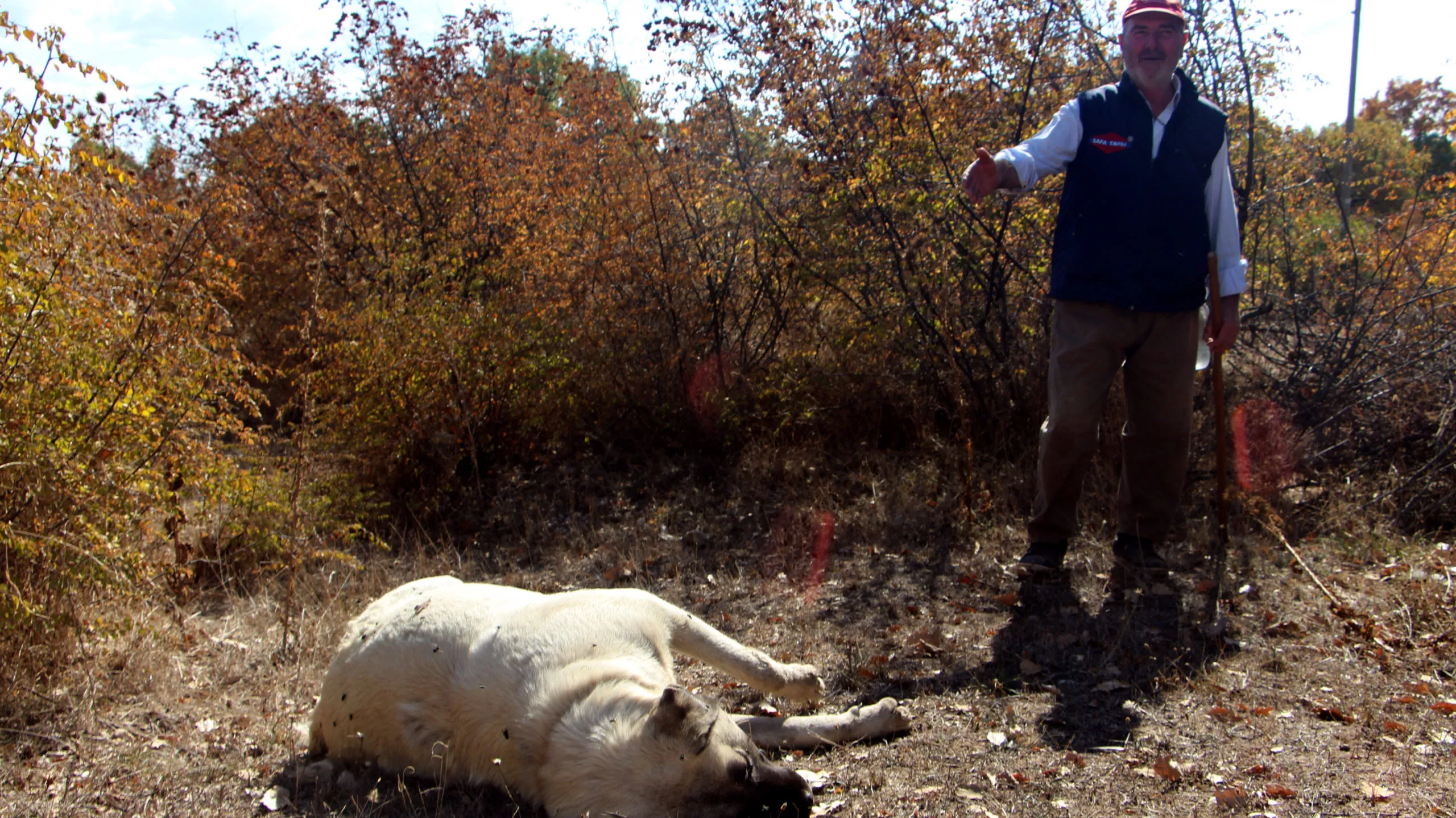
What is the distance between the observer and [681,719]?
2.56 meters

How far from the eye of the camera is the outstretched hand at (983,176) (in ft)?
13.3

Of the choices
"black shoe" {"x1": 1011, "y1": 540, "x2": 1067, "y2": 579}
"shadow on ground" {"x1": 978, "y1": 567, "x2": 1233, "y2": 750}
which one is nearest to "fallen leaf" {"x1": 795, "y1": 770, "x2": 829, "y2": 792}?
"shadow on ground" {"x1": 978, "y1": 567, "x2": 1233, "y2": 750}

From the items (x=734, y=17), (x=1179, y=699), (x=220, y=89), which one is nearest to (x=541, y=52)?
(x=220, y=89)

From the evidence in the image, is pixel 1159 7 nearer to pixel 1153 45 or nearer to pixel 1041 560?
pixel 1153 45

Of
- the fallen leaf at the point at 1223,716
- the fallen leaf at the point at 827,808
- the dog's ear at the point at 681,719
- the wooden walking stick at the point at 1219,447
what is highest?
the wooden walking stick at the point at 1219,447

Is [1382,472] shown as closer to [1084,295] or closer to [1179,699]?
[1084,295]

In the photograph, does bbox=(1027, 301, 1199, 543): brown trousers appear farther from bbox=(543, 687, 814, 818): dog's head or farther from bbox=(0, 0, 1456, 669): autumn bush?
bbox=(543, 687, 814, 818): dog's head

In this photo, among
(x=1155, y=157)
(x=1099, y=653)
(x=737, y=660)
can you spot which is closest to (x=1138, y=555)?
(x=1099, y=653)

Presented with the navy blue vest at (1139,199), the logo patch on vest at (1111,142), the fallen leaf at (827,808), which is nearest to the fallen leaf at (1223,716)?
the fallen leaf at (827,808)

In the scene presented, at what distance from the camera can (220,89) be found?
9.87 meters

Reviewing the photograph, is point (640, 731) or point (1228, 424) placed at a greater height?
point (1228, 424)

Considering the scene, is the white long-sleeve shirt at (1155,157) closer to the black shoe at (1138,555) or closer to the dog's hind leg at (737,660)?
the black shoe at (1138,555)

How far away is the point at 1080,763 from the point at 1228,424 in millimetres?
3573

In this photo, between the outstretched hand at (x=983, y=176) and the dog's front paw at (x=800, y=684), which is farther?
the outstretched hand at (x=983, y=176)
